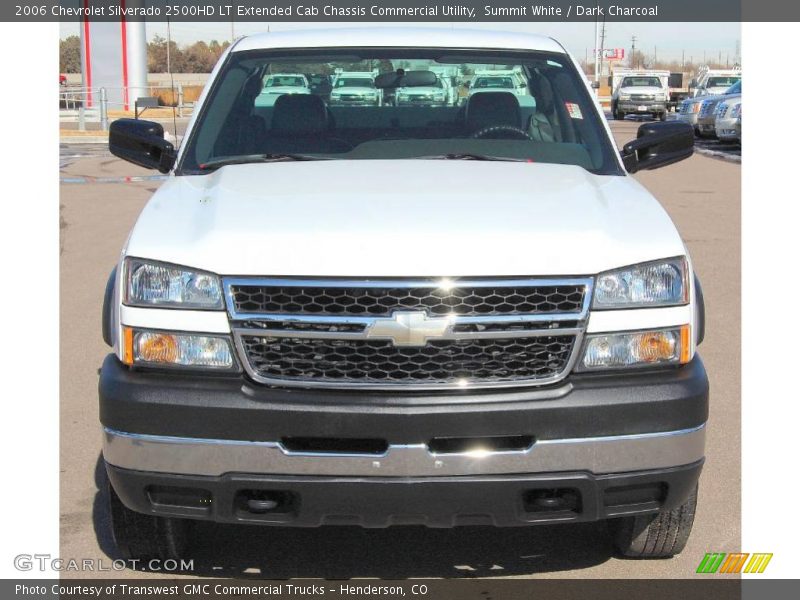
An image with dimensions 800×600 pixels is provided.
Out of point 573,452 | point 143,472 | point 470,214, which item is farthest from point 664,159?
point 143,472

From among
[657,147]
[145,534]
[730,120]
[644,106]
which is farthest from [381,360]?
[644,106]

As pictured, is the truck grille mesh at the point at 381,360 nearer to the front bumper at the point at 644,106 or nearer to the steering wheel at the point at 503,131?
the steering wheel at the point at 503,131

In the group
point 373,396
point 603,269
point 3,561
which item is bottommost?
point 3,561

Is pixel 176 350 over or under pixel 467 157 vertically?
under

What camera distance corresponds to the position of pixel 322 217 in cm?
→ 402

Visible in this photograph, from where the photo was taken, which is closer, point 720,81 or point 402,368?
point 402,368

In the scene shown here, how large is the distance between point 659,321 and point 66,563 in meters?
2.20

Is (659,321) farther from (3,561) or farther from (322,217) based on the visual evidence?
(3,561)

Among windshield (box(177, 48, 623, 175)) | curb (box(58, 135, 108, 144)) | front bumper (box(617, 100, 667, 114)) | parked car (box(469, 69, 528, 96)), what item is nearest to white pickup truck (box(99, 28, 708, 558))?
windshield (box(177, 48, 623, 175))

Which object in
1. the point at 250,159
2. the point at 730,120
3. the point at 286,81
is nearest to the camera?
the point at 250,159

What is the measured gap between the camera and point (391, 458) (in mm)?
3723

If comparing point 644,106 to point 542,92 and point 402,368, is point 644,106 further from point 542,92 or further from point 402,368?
point 402,368

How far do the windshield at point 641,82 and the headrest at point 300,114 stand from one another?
4314 cm

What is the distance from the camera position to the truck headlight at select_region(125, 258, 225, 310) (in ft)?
12.6
